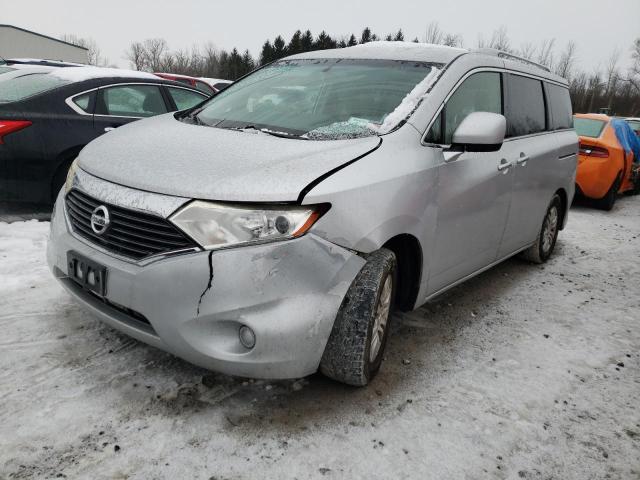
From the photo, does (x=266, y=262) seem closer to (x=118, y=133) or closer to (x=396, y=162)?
(x=396, y=162)

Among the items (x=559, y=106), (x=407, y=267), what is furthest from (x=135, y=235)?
(x=559, y=106)

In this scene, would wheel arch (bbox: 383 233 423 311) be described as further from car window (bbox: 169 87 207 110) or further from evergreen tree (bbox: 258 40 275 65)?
evergreen tree (bbox: 258 40 275 65)

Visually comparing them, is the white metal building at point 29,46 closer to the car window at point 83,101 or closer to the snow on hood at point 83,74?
the snow on hood at point 83,74

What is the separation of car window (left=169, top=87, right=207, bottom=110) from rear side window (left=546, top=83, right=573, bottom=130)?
360 cm

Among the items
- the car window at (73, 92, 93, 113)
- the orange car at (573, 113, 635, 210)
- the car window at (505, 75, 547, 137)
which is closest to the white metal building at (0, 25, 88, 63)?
the car window at (73, 92, 93, 113)

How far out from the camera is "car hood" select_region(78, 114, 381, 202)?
2.04 metres

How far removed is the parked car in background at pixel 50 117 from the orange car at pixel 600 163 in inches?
239

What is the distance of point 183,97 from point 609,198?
625 centimetres

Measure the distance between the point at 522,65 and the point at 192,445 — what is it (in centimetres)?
352

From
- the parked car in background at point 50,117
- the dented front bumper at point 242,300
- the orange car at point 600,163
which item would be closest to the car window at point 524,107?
the dented front bumper at point 242,300

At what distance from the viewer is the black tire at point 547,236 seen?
15.2ft

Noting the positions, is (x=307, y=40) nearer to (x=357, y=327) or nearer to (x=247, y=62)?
(x=247, y=62)

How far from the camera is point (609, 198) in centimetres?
782

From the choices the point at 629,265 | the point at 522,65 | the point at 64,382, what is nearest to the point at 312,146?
the point at 64,382
